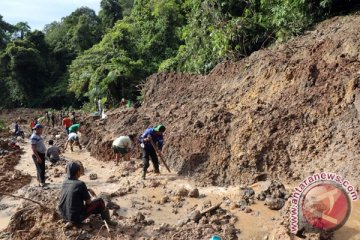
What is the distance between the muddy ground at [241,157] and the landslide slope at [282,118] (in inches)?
0.9

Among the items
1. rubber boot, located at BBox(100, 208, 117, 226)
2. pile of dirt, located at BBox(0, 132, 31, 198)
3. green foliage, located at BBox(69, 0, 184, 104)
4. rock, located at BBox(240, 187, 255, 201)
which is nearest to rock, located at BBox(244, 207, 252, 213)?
rock, located at BBox(240, 187, 255, 201)

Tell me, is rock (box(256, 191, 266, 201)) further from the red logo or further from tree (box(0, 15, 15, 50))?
tree (box(0, 15, 15, 50))

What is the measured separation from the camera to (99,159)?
1234 cm

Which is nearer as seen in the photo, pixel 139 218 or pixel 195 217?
pixel 195 217

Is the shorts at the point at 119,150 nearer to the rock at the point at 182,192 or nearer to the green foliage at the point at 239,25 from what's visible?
the rock at the point at 182,192

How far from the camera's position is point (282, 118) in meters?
8.53

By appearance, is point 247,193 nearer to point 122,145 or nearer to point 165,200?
point 165,200

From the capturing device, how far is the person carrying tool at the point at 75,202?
5.79 meters

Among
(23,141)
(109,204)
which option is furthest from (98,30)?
(109,204)

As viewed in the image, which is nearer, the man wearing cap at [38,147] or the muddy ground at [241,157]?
the muddy ground at [241,157]

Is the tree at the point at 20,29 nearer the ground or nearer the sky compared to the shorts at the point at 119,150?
nearer the sky

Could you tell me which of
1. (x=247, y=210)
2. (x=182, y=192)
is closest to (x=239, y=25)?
(x=182, y=192)

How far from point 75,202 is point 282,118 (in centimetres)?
490

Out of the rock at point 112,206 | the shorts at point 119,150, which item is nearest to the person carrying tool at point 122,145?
the shorts at point 119,150
